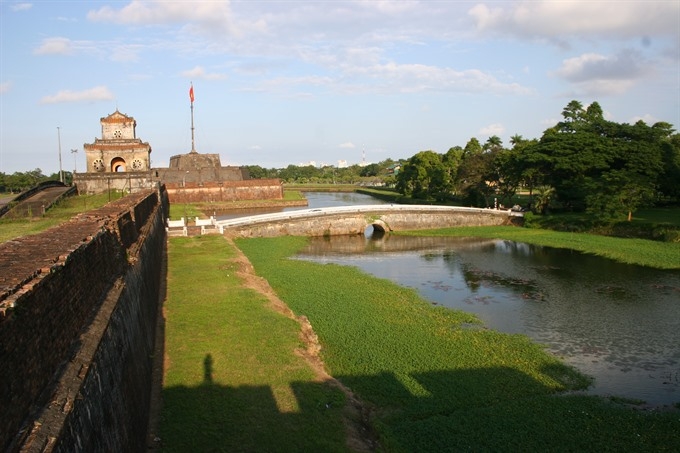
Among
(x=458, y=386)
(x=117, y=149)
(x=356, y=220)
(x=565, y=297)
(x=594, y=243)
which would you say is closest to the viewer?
(x=458, y=386)

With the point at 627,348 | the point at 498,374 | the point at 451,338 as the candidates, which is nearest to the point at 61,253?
the point at 498,374

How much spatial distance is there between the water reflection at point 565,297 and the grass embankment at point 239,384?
7617 mm

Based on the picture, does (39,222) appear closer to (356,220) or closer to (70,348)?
(70,348)

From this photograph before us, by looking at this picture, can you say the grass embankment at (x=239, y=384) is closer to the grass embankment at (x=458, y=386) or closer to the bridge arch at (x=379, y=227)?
the grass embankment at (x=458, y=386)

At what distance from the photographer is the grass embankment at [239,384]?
30.5 feet

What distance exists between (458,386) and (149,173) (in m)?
40.7

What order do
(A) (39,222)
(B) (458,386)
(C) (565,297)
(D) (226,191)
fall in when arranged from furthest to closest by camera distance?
(D) (226,191) → (C) (565,297) → (A) (39,222) → (B) (458,386)

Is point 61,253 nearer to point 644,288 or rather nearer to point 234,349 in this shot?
point 234,349

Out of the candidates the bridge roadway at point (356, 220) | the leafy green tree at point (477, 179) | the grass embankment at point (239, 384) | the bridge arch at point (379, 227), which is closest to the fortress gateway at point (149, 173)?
the bridge roadway at point (356, 220)

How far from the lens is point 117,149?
54.9 metres

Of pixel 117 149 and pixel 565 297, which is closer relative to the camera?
pixel 565 297

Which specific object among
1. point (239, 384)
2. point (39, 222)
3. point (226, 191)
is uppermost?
point (226, 191)

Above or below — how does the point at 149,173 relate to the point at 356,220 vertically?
above

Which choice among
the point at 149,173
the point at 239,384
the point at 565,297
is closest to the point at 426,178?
the point at 149,173
